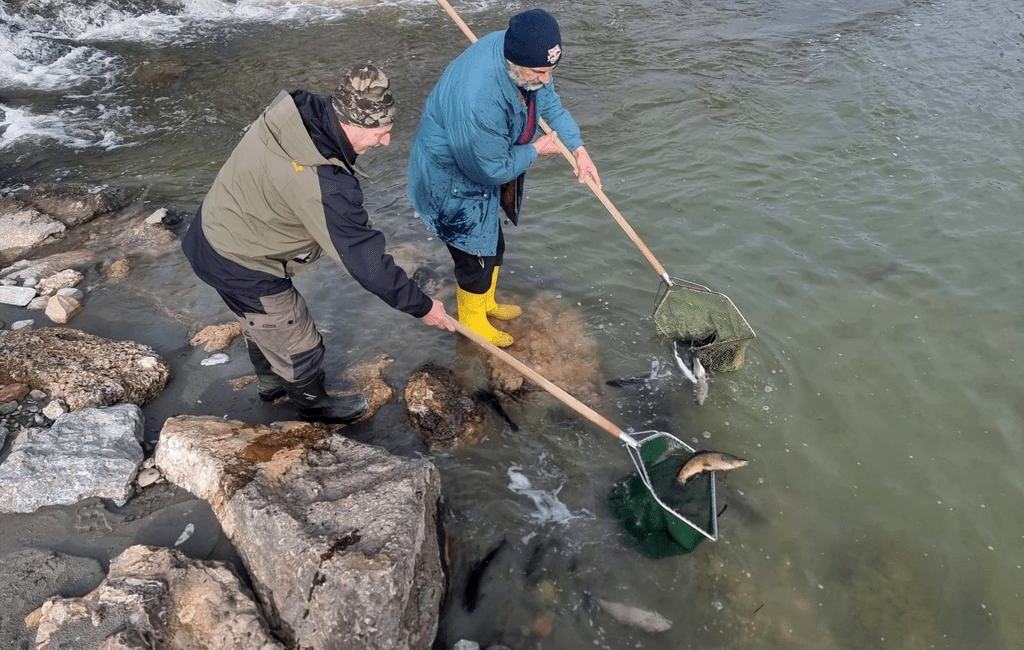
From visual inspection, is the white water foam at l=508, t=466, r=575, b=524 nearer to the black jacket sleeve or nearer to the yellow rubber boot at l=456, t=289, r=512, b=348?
the yellow rubber boot at l=456, t=289, r=512, b=348

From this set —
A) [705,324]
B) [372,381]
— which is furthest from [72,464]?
[705,324]

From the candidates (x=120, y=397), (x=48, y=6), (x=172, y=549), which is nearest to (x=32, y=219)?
(x=120, y=397)

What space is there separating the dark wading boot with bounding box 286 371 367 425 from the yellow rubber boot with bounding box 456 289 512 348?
1142mm

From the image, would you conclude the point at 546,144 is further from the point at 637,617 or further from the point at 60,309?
→ the point at 60,309

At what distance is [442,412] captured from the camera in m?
4.83

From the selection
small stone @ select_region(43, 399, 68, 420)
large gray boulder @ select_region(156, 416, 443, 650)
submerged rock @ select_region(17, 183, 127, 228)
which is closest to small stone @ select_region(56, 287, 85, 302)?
submerged rock @ select_region(17, 183, 127, 228)

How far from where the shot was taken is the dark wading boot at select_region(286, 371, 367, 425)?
450cm

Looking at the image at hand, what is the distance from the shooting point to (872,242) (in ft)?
21.9

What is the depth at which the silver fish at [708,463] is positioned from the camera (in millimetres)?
3818

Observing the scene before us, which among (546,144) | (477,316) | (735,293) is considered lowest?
(735,293)

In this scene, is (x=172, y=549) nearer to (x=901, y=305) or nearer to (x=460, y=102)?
(x=460, y=102)

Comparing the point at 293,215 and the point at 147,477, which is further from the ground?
the point at 293,215

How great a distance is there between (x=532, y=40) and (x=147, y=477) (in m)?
3.82

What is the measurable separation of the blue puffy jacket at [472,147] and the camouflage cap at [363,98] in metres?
0.90
